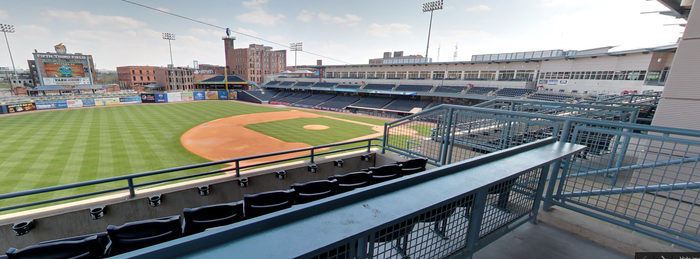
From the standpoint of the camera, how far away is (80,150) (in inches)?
674

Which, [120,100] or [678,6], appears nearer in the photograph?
[678,6]

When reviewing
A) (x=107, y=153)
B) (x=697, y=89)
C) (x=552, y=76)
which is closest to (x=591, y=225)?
(x=697, y=89)

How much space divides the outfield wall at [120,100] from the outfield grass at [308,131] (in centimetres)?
3169

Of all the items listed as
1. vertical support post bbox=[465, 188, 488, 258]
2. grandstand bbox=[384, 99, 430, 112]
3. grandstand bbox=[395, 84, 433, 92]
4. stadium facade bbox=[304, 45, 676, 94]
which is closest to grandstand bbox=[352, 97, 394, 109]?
grandstand bbox=[384, 99, 430, 112]

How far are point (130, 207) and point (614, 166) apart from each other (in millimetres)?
9418

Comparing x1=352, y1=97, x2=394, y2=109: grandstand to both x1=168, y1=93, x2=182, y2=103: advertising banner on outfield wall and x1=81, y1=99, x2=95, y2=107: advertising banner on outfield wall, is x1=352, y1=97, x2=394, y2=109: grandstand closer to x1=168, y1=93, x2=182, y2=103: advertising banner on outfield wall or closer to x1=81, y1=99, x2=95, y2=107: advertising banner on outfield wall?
x1=168, y1=93, x2=182, y2=103: advertising banner on outfield wall

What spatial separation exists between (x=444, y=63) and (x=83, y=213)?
4493 cm

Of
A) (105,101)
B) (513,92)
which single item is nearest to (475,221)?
(513,92)

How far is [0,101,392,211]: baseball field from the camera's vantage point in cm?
1335

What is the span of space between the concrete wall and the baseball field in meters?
10.1

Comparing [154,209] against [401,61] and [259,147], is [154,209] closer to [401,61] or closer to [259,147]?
[259,147]

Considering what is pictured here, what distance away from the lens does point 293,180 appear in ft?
20.7

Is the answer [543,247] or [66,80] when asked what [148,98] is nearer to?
[66,80]

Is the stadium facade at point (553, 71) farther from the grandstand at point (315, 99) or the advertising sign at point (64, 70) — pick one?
the advertising sign at point (64, 70)
